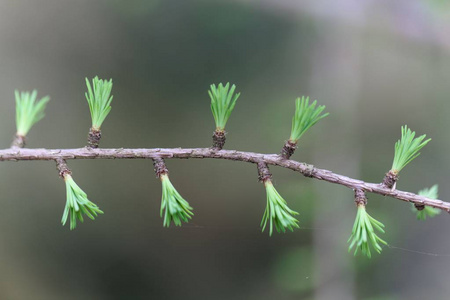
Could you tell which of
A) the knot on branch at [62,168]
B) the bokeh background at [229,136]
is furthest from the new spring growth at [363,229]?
the bokeh background at [229,136]

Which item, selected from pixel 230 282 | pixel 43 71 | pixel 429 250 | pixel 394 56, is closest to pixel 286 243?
pixel 230 282

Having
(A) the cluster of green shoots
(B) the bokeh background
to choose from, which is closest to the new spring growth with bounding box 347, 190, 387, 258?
(A) the cluster of green shoots

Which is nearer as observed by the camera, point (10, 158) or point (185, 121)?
point (10, 158)

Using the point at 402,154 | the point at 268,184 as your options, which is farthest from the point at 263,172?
the point at 402,154

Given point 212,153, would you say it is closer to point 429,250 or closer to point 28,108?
point 28,108

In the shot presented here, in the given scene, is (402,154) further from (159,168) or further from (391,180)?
(159,168)

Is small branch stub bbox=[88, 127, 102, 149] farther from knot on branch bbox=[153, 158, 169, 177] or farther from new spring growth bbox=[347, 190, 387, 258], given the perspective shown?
new spring growth bbox=[347, 190, 387, 258]
